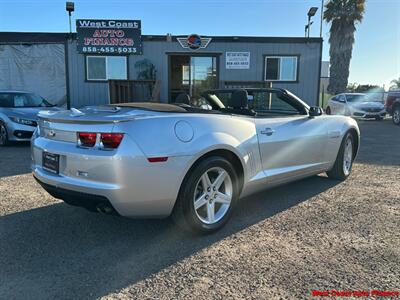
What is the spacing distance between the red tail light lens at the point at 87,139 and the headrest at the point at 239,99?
1794mm

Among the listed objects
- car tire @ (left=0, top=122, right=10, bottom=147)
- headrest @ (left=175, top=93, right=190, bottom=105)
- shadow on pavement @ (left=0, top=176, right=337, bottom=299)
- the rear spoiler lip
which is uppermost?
headrest @ (left=175, top=93, right=190, bottom=105)

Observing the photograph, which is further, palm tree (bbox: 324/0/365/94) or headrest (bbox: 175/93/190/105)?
palm tree (bbox: 324/0/365/94)

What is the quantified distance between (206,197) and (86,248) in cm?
118

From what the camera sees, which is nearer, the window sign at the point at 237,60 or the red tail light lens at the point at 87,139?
the red tail light lens at the point at 87,139

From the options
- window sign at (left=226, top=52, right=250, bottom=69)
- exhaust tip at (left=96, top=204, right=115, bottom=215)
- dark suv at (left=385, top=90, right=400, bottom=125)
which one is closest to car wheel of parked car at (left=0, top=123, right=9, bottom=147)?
exhaust tip at (left=96, top=204, right=115, bottom=215)

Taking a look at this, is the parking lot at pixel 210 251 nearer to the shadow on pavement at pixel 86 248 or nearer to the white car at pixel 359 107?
the shadow on pavement at pixel 86 248

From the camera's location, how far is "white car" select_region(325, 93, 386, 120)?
18422 millimetres

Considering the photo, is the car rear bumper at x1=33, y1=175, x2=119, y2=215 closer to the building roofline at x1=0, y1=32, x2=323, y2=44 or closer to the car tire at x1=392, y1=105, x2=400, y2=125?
the building roofline at x1=0, y1=32, x2=323, y2=44

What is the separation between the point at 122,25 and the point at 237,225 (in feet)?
40.4

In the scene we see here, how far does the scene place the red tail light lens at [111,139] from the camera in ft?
9.91

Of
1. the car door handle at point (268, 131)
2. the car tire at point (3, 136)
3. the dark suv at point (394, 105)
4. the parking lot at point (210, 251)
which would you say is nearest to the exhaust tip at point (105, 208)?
the parking lot at point (210, 251)

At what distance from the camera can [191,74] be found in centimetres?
1568

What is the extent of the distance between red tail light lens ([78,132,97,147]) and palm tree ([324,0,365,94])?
25.4 meters

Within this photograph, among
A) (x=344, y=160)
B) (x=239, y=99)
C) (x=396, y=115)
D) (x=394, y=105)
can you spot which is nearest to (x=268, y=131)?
(x=239, y=99)
